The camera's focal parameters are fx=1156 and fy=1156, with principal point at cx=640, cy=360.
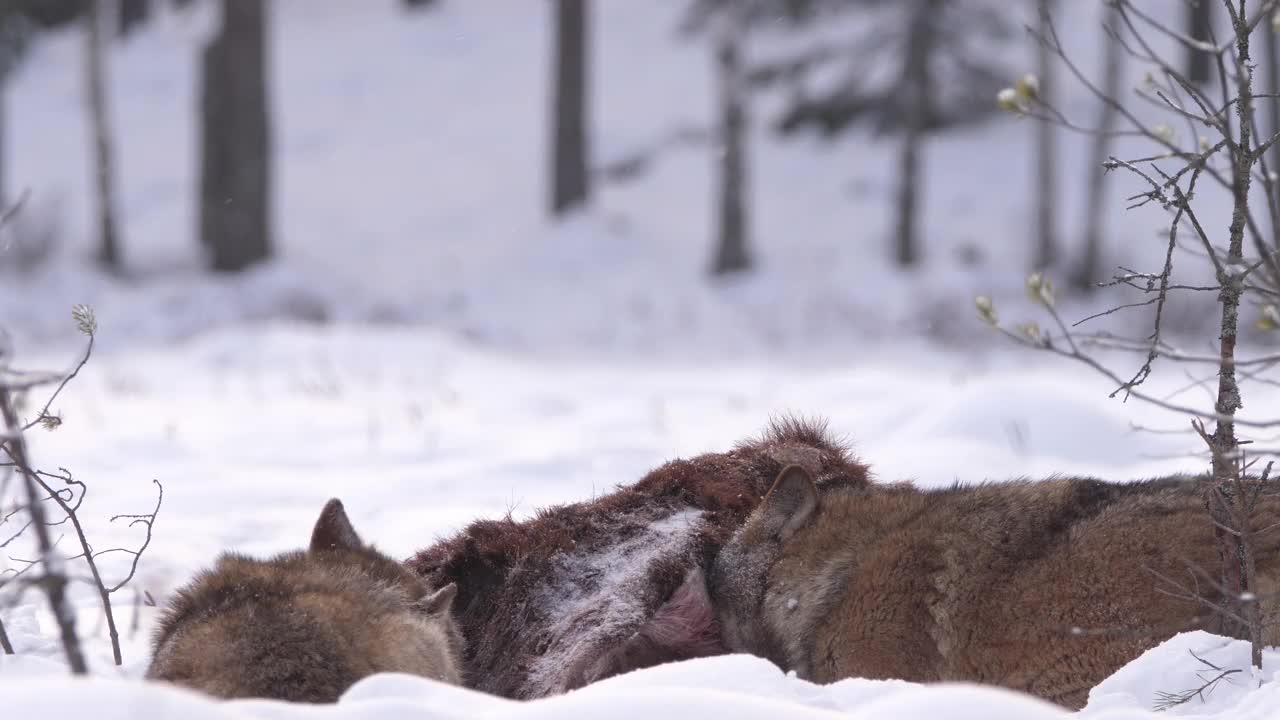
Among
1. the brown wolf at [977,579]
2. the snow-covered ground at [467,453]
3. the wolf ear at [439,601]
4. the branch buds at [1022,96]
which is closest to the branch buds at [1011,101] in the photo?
the branch buds at [1022,96]

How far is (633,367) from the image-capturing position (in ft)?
54.3

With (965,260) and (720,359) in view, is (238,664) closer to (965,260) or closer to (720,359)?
(720,359)

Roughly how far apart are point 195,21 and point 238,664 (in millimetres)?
24766

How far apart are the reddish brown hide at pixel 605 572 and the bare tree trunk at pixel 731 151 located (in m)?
18.4

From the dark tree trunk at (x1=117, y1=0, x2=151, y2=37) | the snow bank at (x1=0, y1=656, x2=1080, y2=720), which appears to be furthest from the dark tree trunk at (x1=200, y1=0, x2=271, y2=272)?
the snow bank at (x1=0, y1=656, x2=1080, y2=720)

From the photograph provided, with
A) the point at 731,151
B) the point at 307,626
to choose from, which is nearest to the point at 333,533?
the point at 307,626

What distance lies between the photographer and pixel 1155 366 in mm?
12742

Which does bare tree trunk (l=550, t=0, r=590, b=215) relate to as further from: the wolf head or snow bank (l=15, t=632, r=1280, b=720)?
snow bank (l=15, t=632, r=1280, b=720)

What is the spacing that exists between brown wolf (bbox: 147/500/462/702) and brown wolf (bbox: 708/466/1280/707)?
3.46ft

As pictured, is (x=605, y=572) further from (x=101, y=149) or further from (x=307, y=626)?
(x=101, y=149)

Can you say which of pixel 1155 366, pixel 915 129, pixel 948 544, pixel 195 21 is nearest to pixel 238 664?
pixel 948 544

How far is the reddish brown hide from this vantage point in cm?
356

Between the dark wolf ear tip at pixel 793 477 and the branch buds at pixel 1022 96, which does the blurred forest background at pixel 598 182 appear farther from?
the branch buds at pixel 1022 96

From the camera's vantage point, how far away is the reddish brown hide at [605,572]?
3564mm
